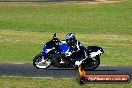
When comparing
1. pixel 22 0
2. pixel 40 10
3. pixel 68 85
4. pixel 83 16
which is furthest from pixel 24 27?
pixel 22 0

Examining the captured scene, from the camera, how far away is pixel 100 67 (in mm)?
20172

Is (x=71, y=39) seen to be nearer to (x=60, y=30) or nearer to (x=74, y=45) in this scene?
(x=74, y=45)

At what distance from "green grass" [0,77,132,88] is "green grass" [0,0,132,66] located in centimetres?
569

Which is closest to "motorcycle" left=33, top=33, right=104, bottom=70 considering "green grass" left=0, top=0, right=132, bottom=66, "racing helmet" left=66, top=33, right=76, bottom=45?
"racing helmet" left=66, top=33, right=76, bottom=45

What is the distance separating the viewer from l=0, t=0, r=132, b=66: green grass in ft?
84.2

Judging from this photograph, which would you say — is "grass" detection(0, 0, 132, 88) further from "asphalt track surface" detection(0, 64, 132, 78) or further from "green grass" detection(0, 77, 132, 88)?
"asphalt track surface" detection(0, 64, 132, 78)

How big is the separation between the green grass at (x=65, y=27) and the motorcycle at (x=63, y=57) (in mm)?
2241

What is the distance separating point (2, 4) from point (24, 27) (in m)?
21.4

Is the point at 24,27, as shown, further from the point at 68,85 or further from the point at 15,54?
the point at 68,85

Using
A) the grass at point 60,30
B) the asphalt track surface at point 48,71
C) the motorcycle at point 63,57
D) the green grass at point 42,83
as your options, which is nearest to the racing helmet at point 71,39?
the motorcycle at point 63,57

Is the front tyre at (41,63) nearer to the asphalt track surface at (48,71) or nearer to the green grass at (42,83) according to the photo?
the asphalt track surface at (48,71)

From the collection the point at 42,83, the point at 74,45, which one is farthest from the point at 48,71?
the point at 42,83

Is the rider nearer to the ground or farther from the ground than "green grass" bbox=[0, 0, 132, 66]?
farther from the ground

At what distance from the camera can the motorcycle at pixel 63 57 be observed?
19584 mm
